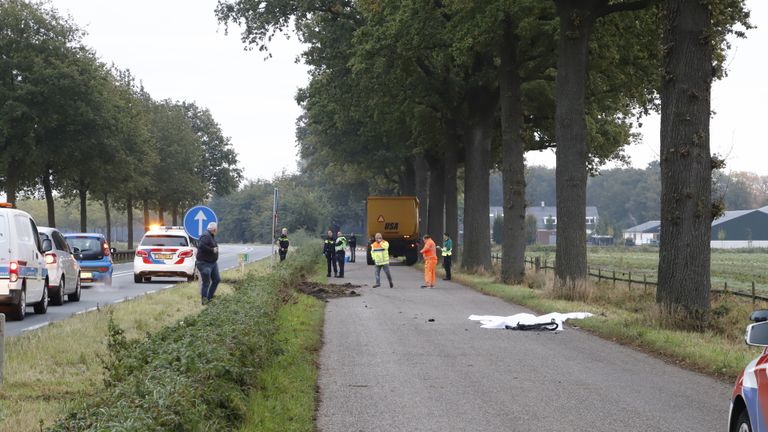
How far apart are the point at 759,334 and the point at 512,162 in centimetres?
2636

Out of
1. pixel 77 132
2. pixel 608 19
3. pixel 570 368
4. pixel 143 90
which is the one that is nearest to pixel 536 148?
pixel 608 19

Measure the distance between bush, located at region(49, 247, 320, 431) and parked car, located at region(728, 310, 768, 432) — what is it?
3300 mm

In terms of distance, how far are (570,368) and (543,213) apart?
615 ft

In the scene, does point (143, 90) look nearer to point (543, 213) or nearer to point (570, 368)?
point (570, 368)

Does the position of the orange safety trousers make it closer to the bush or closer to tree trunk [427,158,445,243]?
tree trunk [427,158,445,243]

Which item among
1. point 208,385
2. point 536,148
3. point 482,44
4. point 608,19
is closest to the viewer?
point 208,385

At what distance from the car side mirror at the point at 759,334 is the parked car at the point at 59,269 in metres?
19.3

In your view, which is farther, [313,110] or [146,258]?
[313,110]

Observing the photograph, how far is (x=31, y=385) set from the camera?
11039mm

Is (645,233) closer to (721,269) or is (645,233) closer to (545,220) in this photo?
(545,220)

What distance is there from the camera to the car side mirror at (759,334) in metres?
5.27

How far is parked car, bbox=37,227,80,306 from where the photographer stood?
2366 centimetres

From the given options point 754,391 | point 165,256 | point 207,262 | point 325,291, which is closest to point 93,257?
point 165,256

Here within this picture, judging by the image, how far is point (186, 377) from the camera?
8.04 meters
